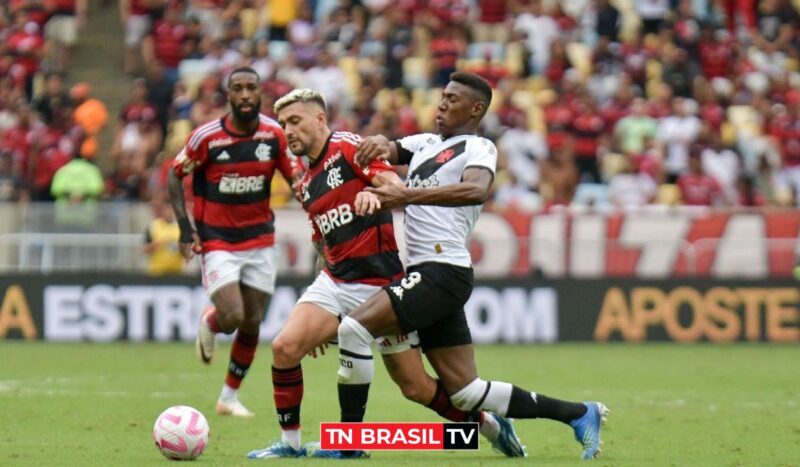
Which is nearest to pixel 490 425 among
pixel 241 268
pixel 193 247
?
pixel 241 268

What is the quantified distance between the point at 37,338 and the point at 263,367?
4.89 metres

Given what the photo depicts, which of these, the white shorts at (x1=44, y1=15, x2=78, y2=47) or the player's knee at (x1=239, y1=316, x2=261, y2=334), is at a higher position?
the white shorts at (x1=44, y1=15, x2=78, y2=47)

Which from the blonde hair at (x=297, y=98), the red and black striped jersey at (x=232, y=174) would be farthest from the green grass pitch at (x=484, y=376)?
the blonde hair at (x=297, y=98)

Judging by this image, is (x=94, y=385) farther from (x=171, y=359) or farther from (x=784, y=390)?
(x=784, y=390)

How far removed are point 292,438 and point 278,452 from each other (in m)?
0.13

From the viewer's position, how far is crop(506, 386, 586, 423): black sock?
930 cm

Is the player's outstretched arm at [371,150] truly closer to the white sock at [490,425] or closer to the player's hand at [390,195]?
the player's hand at [390,195]

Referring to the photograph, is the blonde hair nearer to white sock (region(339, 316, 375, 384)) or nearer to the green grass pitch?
white sock (region(339, 316, 375, 384))

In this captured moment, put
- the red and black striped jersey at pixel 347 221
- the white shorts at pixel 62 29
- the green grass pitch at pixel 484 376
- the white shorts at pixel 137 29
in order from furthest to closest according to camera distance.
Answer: the white shorts at pixel 62 29 < the white shorts at pixel 137 29 < the green grass pitch at pixel 484 376 < the red and black striped jersey at pixel 347 221

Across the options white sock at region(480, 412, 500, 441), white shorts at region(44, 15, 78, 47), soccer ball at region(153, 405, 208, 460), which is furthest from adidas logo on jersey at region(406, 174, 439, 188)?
white shorts at region(44, 15, 78, 47)

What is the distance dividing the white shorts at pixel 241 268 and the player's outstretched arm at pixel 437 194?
4.14 m

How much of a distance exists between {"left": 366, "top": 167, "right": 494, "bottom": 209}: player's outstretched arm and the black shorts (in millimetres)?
602

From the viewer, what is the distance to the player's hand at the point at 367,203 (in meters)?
8.59

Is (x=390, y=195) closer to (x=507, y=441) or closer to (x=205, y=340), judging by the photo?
(x=507, y=441)
